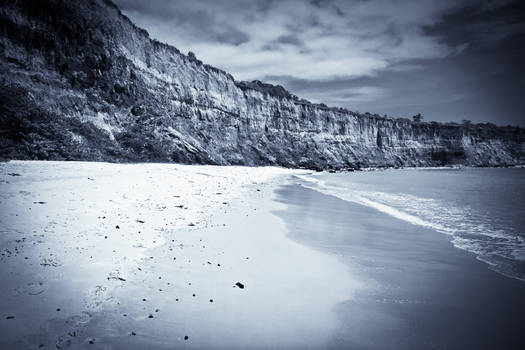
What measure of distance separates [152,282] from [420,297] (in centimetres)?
312

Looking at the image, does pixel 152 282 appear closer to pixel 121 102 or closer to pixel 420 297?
pixel 420 297

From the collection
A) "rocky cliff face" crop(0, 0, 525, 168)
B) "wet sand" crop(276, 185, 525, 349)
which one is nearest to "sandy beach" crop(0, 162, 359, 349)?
"wet sand" crop(276, 185, 525, 349)

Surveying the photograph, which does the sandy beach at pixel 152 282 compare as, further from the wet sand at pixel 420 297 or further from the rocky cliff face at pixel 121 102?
the rocky cliff face at pixel 121 102

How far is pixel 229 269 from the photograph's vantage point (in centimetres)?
340

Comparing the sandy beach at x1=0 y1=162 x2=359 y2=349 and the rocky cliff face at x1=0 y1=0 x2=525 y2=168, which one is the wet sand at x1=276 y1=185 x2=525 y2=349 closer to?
the sandy beach at x1=0 y1=162 x2=359 y2=349

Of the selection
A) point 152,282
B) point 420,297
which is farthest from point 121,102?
point 420,297

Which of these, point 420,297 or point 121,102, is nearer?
point 420,297

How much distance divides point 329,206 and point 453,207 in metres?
4.79

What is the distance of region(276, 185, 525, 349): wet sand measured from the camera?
2.21m

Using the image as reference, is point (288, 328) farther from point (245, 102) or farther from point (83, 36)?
point (245, 102)

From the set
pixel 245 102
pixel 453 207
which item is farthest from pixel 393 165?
pixel 453 207

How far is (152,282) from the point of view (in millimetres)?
2852

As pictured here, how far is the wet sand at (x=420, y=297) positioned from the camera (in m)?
2.21

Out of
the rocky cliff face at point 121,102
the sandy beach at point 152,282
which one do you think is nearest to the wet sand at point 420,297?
the sandy beach at point 152,282
